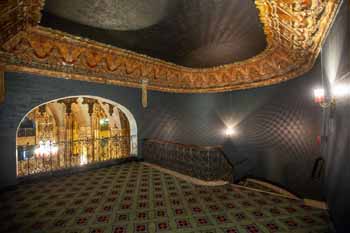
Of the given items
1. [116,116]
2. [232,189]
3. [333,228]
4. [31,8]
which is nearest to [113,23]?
[31,8]

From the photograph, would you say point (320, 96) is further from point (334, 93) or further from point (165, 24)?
point (165, 24)

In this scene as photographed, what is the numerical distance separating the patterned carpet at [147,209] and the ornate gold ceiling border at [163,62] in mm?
3970

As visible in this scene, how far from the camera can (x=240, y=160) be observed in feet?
31.2

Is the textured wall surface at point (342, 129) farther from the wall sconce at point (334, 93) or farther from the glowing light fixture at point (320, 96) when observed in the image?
the glowing light fixture at point (320, 96)

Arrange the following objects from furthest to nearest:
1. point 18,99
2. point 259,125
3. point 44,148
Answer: point 44,148, point 259,125, point 18,99

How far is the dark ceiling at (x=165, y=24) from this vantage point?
13.7 feet

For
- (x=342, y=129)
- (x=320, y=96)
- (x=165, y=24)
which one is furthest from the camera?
(x=165, y=24)

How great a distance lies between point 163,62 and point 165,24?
374 cm

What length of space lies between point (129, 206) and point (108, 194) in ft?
3.27

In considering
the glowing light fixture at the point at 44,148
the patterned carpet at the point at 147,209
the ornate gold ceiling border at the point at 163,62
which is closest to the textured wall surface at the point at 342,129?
the ornate gold ceiling border at the point at 163,62

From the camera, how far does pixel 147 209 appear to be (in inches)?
149

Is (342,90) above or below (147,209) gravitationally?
above

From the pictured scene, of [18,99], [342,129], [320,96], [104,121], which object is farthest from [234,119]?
[104,121]

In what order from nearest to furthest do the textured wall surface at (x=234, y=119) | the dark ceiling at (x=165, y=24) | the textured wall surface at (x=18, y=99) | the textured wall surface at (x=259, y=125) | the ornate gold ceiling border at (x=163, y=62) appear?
the ornate gold ceiling border at (x=163, y=62)
the dark ceiling at (x=165, y=24)
the textured wall surface at (x=18, y=99)
the textured wall surface at (x=234, y=119)
the textured wall surface at (x=259, y=125)
